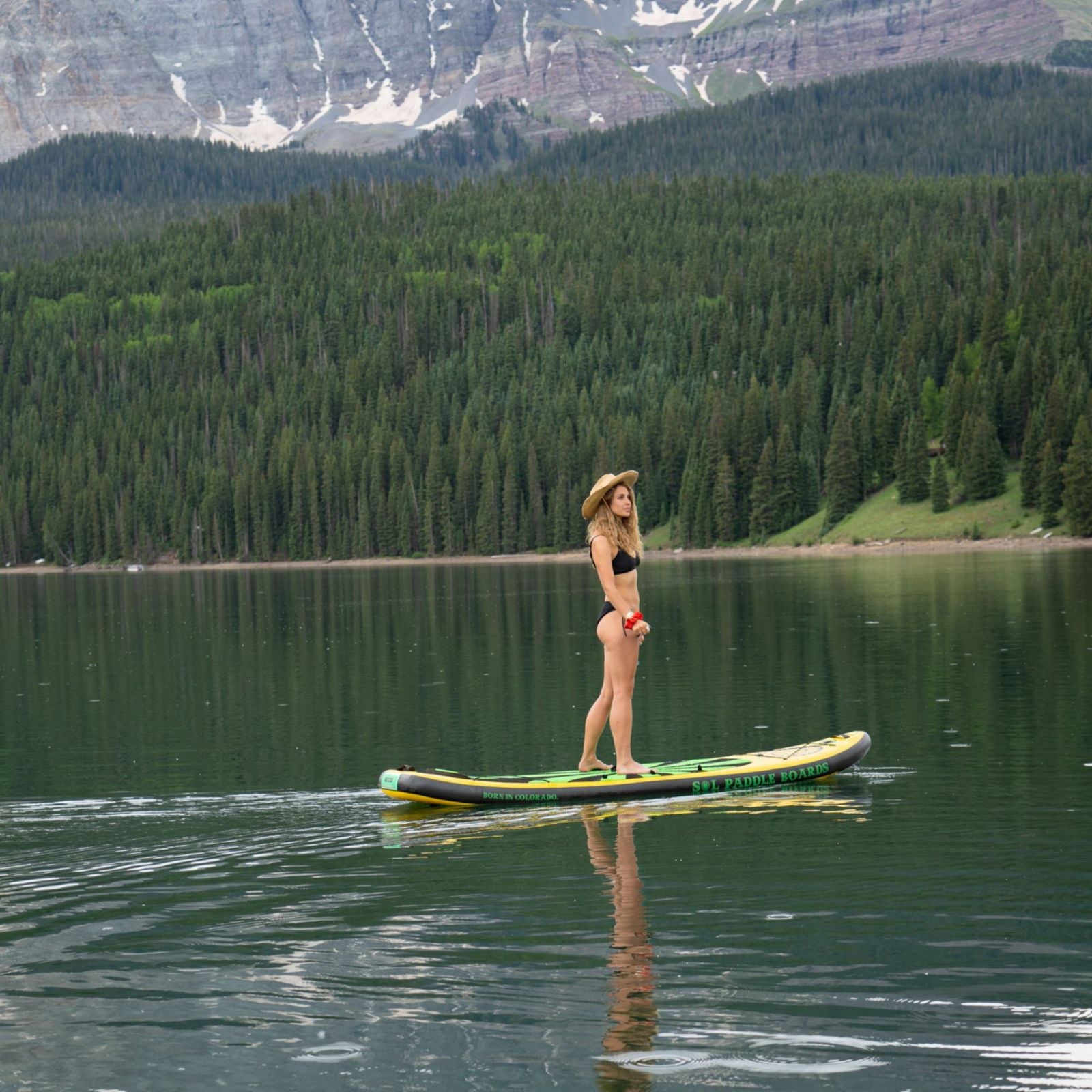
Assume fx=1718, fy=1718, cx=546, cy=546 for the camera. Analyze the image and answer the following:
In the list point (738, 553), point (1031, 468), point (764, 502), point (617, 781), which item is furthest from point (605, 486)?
point (764, 502)

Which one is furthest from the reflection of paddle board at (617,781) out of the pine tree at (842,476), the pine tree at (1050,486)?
the pine tree at (842,476)

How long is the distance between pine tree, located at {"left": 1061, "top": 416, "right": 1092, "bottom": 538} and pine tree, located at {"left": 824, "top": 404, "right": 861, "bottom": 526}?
2809 centimetres

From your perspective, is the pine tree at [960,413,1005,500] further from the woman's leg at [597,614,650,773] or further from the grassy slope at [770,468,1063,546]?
the woman's leg at [597,614,650,773]

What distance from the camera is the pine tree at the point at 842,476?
148 m

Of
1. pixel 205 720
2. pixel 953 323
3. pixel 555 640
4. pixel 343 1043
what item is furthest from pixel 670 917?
pixel 953 323

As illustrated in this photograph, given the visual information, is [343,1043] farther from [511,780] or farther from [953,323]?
[953,323]

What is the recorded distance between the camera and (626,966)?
1478 centimetres

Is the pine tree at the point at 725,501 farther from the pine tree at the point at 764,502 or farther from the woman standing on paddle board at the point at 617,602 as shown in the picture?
the woman standing on paddle board at the point at 617,602

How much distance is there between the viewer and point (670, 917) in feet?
54.2

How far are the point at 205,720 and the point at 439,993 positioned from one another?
78.9 feet

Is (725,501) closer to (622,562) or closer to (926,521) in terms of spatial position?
(926,521)

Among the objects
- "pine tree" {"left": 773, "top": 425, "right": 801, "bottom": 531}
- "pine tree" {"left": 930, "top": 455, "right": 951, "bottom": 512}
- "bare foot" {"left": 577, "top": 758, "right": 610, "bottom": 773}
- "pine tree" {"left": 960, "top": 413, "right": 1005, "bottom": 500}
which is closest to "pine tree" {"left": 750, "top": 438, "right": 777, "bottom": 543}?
"pine tree" {"left": 773, "top": 425, "right": 801, "bottom": 531}

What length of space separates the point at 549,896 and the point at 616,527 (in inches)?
295

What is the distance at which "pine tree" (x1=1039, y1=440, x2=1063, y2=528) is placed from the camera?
125 metres
